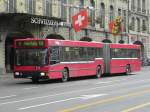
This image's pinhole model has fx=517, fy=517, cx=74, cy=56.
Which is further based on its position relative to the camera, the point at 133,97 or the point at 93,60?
the point at 93,60

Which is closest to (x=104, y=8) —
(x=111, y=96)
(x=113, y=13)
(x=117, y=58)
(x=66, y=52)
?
(x=113, y=13)

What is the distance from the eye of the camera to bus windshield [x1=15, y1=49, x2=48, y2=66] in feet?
96.6

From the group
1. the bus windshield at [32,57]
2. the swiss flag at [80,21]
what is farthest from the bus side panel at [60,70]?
the swiss flag at [80,21]

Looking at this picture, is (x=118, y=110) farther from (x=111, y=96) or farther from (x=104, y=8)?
(x=104, y=8)

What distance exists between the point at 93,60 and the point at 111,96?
15923 mm

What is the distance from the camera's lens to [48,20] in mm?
43250

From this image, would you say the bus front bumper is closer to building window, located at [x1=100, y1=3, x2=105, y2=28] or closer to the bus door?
the bus door

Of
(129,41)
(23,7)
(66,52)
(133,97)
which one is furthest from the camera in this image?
(129,41)

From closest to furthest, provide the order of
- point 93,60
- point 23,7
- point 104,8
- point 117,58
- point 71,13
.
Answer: point 93,60 → point 117,58 → point 23,7 → point 71,13 → point 104,8

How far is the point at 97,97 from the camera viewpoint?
19266 millimetres

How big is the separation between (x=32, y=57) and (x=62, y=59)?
7.18ft

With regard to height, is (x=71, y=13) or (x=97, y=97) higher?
(x=71, y=13)

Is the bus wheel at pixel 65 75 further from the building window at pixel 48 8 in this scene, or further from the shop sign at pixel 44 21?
the building window at pixel 48 8

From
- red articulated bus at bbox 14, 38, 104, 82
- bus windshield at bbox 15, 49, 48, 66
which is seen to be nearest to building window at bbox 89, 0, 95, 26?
red articulated bus at bbox 14, 38, 104, 82
